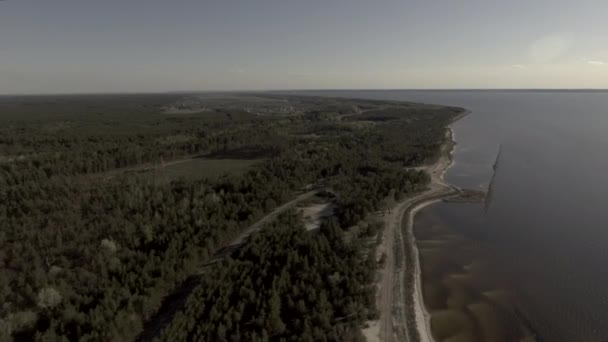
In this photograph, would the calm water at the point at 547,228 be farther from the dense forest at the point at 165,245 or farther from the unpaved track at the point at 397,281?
the dense forest at the point at 165,245

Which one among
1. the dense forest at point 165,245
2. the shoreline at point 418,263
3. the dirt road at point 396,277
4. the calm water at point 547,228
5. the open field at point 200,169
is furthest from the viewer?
the open field at point 200,169

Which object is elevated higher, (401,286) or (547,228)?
(547,228)

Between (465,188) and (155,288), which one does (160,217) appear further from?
(465,188)

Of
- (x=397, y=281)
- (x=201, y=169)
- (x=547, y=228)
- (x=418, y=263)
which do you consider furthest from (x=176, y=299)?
(x=201, y=169)

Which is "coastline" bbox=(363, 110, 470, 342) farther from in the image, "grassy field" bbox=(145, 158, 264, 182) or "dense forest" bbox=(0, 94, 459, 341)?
"grassy field" bbox=(145, 158, 264, 182)

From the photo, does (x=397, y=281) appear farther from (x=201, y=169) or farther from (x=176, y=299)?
(x=201, y=169)

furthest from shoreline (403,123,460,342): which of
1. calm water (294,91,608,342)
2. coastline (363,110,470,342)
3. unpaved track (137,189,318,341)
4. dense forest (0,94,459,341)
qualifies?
unpaved track (137,189,318,341)

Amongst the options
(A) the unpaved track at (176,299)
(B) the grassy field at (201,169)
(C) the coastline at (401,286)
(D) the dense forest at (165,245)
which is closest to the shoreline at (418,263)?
(C) the coastline at (401,286)

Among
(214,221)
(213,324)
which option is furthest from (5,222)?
(213,324)
